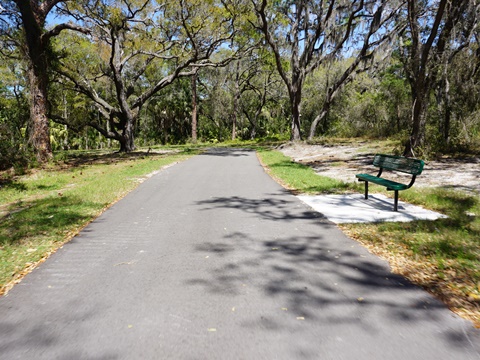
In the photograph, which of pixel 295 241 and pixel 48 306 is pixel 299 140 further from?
pixel 48 306

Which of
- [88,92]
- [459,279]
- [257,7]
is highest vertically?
[257,7]

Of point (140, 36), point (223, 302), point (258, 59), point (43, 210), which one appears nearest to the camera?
point (223, 302)

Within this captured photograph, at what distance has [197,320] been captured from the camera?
9.30ft

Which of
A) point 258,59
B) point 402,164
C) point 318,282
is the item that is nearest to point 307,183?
point 402,164

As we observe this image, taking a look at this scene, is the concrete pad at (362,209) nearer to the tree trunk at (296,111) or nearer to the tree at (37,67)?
the tree at (37,67)

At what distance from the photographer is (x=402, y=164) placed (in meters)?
7.24

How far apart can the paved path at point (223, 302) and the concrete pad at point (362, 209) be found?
3.22ft

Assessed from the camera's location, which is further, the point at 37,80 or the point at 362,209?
the point at 37,80

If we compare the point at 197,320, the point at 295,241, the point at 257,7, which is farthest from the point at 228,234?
the point at 257,7

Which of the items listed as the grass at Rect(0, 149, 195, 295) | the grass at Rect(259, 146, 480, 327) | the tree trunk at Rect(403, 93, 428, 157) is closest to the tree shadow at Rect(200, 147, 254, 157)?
the grass at Rect(0, 149, 195, 295)

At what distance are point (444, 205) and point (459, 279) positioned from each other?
138 inches

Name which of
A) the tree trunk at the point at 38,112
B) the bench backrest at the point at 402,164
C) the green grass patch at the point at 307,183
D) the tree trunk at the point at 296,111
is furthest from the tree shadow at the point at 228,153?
the bench backrest at the point at 402,164

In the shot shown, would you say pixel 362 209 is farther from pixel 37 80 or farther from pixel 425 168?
pixel 37 80

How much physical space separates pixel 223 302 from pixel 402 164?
583 centimetres
